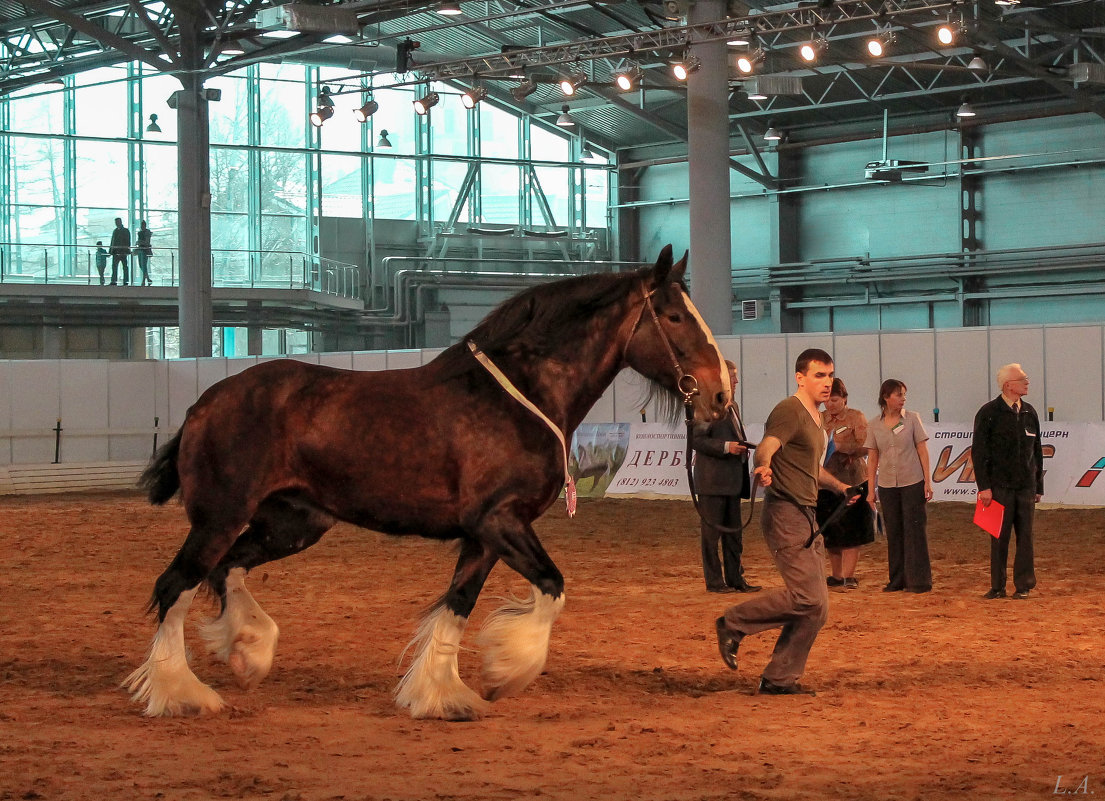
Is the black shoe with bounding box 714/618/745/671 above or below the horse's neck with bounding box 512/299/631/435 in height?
below

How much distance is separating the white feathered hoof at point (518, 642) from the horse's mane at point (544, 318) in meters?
1.09

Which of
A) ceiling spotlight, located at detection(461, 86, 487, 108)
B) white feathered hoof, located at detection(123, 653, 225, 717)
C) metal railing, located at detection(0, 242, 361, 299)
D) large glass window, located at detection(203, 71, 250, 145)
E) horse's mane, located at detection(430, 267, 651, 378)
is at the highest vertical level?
large glass window, located at detection(203, 71, 250, 145)

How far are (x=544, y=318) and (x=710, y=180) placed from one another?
613 inches

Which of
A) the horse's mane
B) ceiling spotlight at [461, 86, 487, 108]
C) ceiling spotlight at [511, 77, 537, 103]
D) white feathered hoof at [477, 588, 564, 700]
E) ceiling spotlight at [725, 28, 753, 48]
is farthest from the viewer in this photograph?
ceiling spotlight at [511, 77, 537, 103]

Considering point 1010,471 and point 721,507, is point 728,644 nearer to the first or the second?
point 721,507

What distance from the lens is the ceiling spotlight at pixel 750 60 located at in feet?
64.7

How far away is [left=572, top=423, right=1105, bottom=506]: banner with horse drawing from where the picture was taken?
15789mm

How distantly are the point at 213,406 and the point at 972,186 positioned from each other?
27096 millimetres

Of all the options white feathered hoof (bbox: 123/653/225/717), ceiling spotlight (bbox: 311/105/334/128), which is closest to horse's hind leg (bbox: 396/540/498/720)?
white feathered hoof (bbox: 123/653/225/717)

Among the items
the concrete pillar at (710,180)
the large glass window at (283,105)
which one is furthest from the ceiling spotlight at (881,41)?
the large glass window at (283,105)

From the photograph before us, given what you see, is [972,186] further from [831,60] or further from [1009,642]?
[1009,642]

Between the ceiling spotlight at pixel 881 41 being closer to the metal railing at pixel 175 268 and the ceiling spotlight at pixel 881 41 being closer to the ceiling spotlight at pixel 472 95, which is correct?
the ceiling spotlight at pixel 472 95

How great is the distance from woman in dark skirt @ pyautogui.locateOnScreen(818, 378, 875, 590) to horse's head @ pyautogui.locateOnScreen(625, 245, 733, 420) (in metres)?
4.26

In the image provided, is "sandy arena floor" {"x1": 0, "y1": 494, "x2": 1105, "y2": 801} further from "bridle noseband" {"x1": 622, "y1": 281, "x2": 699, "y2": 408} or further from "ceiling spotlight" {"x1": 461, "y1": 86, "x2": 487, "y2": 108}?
"ceiling spotlight" {"x1": 461, "y1": 86, "x2": 487, "y2": 108}
